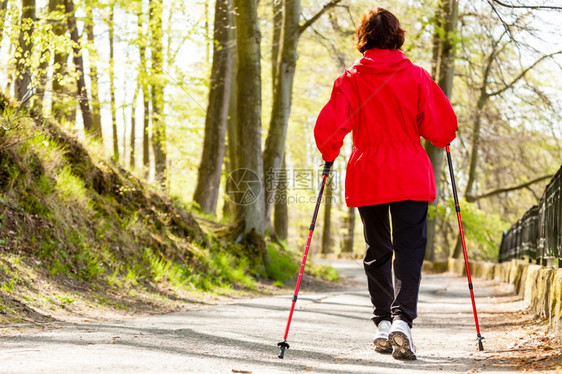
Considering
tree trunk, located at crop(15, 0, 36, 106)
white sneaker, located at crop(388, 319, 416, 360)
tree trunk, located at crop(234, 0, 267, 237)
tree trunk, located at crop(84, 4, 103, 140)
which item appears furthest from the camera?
tree trunk, located at crop(84, 4, 103, 140)

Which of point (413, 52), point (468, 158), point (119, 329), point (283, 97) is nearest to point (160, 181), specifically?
point (283, 97)

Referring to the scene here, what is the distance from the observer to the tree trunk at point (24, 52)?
6885 millimetres

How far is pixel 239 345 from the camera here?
→ 4.37 metres

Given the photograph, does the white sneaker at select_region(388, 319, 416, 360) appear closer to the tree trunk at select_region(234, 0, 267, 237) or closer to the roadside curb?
the roadside curb

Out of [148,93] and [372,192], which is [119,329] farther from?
[148,93]

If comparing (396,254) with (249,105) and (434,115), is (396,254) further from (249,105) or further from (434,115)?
(249,105)

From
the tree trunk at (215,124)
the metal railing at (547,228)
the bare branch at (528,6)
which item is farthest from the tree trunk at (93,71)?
the metal railing at (547,228)

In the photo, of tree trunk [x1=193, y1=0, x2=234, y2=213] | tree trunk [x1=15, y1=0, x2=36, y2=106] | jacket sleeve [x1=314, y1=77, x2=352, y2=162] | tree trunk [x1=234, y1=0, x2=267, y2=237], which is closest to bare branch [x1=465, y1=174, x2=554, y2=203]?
tree trunk [x1=193, y1=0, x2=234, y2=213]

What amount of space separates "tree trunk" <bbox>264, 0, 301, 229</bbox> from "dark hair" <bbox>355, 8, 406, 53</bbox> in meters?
9.49

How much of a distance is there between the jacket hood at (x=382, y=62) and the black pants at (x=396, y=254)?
0.91 m

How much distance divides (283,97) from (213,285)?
5.56 meters

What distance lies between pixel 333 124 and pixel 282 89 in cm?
983

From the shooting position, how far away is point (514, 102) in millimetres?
19875

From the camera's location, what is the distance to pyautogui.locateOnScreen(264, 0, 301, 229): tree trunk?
13.9 metres
